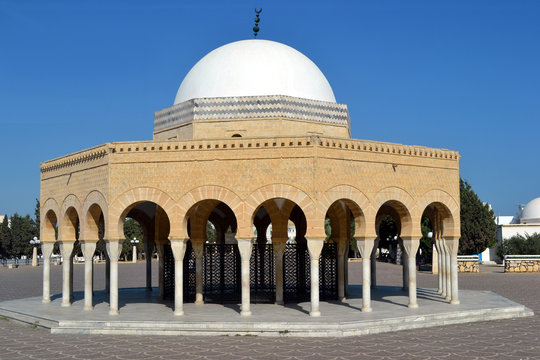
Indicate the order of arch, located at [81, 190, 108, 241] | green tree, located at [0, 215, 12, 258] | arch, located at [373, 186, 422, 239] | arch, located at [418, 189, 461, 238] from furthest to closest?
green tree, located at [0, 215, 12, 258] < arch, located at [418, 189, 461, 238] < arch, located at [81, 190, 108, 241] < arch, located at [373, 186, 422, 239]

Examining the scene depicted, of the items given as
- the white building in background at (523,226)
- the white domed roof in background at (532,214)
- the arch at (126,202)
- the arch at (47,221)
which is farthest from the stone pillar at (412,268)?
the white domed roof in background at (532,214)

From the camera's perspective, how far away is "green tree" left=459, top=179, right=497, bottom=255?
34.1 meters

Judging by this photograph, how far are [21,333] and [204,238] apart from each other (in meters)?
4.31

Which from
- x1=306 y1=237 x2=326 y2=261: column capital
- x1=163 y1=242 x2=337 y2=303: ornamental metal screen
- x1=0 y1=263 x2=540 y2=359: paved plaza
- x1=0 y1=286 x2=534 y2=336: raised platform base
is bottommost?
x1=0 y1=263 x2=540 y2=359: paved plaza

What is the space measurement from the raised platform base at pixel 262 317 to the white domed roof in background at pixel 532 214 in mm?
39146

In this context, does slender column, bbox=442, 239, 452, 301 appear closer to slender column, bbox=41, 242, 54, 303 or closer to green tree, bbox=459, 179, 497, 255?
slender column, bbox=41, 242, 54, 303

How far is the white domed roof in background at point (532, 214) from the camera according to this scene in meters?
50.9

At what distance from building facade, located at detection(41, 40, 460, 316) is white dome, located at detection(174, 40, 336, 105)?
0.10ft

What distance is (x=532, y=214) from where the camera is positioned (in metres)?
51.7

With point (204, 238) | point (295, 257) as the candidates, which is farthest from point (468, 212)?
point (204, 238)

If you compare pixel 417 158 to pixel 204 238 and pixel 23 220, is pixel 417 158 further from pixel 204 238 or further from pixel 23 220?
pixel 23 220

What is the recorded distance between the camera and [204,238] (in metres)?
14.1

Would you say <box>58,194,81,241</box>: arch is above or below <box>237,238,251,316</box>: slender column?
above

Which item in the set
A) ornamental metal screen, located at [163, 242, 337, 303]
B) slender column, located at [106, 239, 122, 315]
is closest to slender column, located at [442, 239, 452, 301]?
ornamental metal screen, located at [163, 242, 337, 303]
